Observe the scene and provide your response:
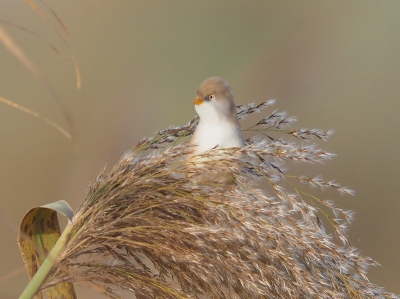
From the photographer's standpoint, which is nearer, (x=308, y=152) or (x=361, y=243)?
(x=308, y=152)

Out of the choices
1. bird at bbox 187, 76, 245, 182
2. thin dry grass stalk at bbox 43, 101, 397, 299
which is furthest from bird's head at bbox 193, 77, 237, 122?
thin dry grass stalk at bbox 43, 101, 397, 299

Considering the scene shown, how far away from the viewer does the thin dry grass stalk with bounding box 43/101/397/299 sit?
0.85 meters

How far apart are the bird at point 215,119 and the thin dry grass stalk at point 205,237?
254mm

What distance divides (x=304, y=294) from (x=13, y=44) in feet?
2.09

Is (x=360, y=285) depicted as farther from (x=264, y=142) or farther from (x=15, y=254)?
(x=15, y=254)

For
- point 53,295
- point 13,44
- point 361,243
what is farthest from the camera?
point 361,243

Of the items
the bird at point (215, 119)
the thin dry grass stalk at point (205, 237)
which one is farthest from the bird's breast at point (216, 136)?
the thin dry grass stalk at point (205, 237)

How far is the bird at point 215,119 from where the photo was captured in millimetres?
1199

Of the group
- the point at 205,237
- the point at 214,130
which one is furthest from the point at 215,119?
the point at 205,237

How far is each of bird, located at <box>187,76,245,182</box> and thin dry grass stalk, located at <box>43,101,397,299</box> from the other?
0.25 metres

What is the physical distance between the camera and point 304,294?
887 mm

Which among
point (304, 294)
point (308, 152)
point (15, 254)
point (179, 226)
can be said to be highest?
point (15, 254)

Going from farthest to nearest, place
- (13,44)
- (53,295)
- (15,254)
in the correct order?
1. (15,254)
2. (53,295)
3. (13,44)

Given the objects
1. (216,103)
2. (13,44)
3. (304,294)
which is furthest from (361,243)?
(13,44)
